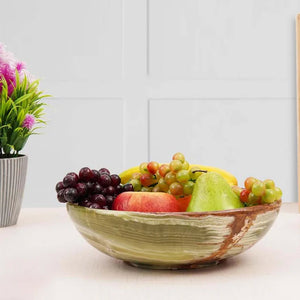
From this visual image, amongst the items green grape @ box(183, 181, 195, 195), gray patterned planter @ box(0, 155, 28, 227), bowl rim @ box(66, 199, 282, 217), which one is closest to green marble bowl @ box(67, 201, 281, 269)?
bowl rim @ box(66, 199, 282, 217)

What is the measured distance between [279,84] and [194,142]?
1.78 ft

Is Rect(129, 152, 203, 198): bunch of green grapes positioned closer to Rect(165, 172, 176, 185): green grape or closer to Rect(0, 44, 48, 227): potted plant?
Rect(165, 172, 176, 185): green grape

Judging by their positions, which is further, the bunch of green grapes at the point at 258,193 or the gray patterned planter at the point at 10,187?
the gray patterned planter at the point at 10,187

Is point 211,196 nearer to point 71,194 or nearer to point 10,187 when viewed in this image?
point 71,194

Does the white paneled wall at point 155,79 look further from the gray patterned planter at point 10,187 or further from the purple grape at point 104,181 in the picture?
the purple grape at point 104,181

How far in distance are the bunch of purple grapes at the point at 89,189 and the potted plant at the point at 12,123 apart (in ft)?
1.29

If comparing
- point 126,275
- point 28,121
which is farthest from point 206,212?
point 28,121

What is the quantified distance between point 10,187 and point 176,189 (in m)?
0.50

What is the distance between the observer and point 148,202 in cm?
80

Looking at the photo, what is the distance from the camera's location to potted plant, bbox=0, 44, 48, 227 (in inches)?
Answer: 48.0

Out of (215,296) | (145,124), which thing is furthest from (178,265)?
(145,124)

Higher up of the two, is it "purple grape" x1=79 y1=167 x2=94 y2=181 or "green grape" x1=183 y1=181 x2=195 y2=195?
"purple grape" x1=79 y1=167 x2=94 y2=181

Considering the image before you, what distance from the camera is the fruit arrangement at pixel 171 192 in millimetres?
807

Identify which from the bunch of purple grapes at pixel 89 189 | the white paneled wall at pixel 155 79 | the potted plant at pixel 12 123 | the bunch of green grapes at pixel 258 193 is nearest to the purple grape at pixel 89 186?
the bunch of purple grapes at pixel 89 189
